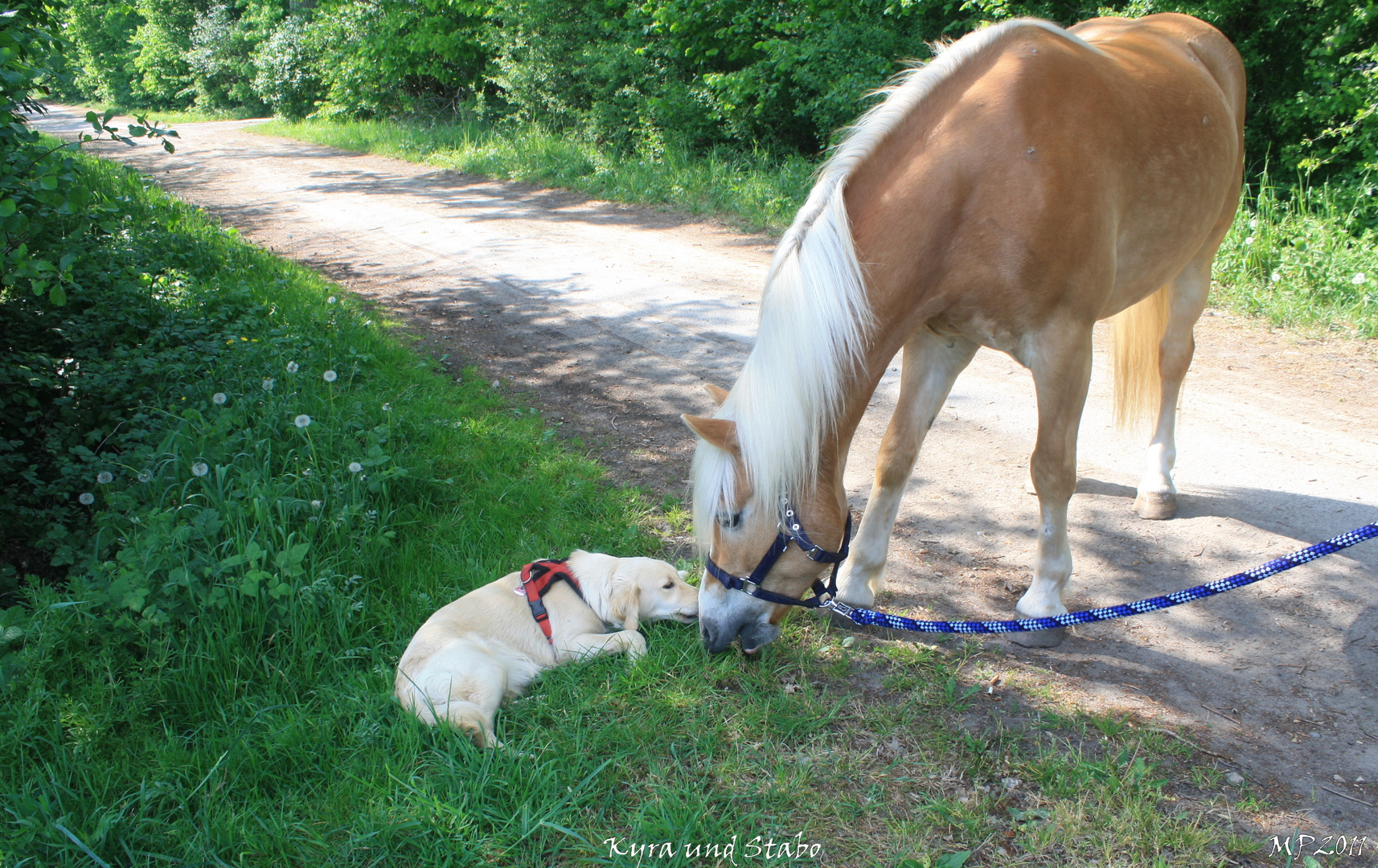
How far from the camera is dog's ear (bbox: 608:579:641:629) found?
2.96 metres

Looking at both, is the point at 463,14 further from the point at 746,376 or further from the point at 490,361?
the point at 746,376

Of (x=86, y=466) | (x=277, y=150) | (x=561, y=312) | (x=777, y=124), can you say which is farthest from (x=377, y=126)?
(x=86, y=466)

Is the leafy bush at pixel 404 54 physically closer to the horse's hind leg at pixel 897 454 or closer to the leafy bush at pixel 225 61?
the leafy bush at pixel 225 61

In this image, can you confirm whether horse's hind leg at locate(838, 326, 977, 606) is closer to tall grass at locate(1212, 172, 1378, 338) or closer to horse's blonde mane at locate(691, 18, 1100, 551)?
horse's blonde mane at locate(691, 18, 1100, 551)

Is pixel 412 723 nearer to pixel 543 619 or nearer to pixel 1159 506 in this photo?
pixel 543 619

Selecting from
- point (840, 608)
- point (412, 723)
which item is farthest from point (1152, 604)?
point (412, 723)

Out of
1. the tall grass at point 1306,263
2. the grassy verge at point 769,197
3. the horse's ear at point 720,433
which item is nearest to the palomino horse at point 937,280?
the horse's ear at point 720,433

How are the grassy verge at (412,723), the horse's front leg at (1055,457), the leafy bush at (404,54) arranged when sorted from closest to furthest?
1. the grassy verge at (412,723)
2. the horse's front leg at (1055,457)
3. the leafy bush at (404,54)

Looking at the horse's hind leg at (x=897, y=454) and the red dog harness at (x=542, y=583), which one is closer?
the red dog harness at (x=542, y=583)

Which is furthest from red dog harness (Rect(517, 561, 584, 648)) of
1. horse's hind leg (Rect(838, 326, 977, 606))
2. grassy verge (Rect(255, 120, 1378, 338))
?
grassy verge (Rect(255, 120, 1378, 338))

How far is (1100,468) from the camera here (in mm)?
4238

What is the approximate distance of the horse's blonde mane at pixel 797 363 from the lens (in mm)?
2393

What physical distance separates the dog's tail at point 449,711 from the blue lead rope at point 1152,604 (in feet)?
3.73
